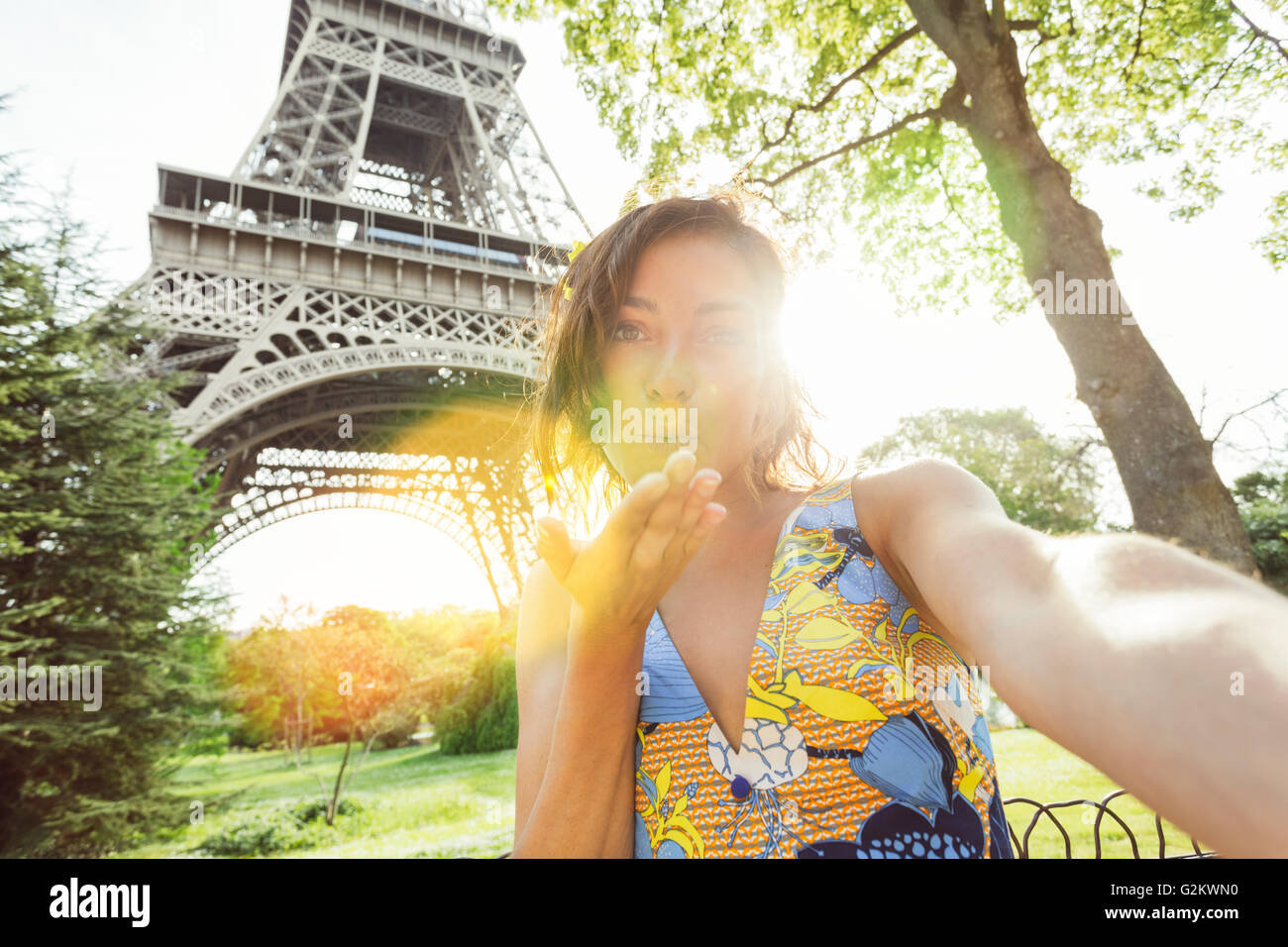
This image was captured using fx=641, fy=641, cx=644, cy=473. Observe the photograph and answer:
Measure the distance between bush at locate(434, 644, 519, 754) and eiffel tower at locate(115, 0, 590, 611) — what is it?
5153 mm

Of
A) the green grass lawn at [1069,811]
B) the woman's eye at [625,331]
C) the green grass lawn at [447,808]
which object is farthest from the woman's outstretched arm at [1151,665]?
the green grass lawn at [447,808]

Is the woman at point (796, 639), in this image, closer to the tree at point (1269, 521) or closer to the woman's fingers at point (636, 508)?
the woman's fingers at point (636, 508)

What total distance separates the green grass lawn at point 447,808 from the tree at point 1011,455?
34.4 ft

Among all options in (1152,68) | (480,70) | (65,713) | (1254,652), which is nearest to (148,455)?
(65,713)

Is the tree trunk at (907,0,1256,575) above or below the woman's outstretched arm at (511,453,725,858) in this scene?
above

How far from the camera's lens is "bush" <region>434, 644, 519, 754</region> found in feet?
58.4

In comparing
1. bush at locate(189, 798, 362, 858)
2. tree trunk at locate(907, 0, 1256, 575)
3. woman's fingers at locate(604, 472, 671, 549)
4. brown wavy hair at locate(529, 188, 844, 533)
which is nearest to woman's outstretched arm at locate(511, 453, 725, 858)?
woman's fingers at locate(604, 472, 671, 549)

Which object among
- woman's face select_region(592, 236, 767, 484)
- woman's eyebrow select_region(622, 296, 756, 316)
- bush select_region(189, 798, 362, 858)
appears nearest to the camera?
woman's face select_region(592, 236, 767, 484)

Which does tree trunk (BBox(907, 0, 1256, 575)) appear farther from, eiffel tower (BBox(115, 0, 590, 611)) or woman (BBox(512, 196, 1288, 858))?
eiffel tower (BBox(115, 0, 590, 611))

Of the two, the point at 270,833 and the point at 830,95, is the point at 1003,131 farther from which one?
the point at 270,833

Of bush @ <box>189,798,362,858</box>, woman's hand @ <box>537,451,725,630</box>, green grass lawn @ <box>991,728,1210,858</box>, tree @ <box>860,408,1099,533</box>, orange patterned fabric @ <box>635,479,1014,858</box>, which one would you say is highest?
tree @ <box>860,408,1099,533</box>

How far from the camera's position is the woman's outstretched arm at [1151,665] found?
48 centimetres

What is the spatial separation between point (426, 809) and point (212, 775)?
12.6m
